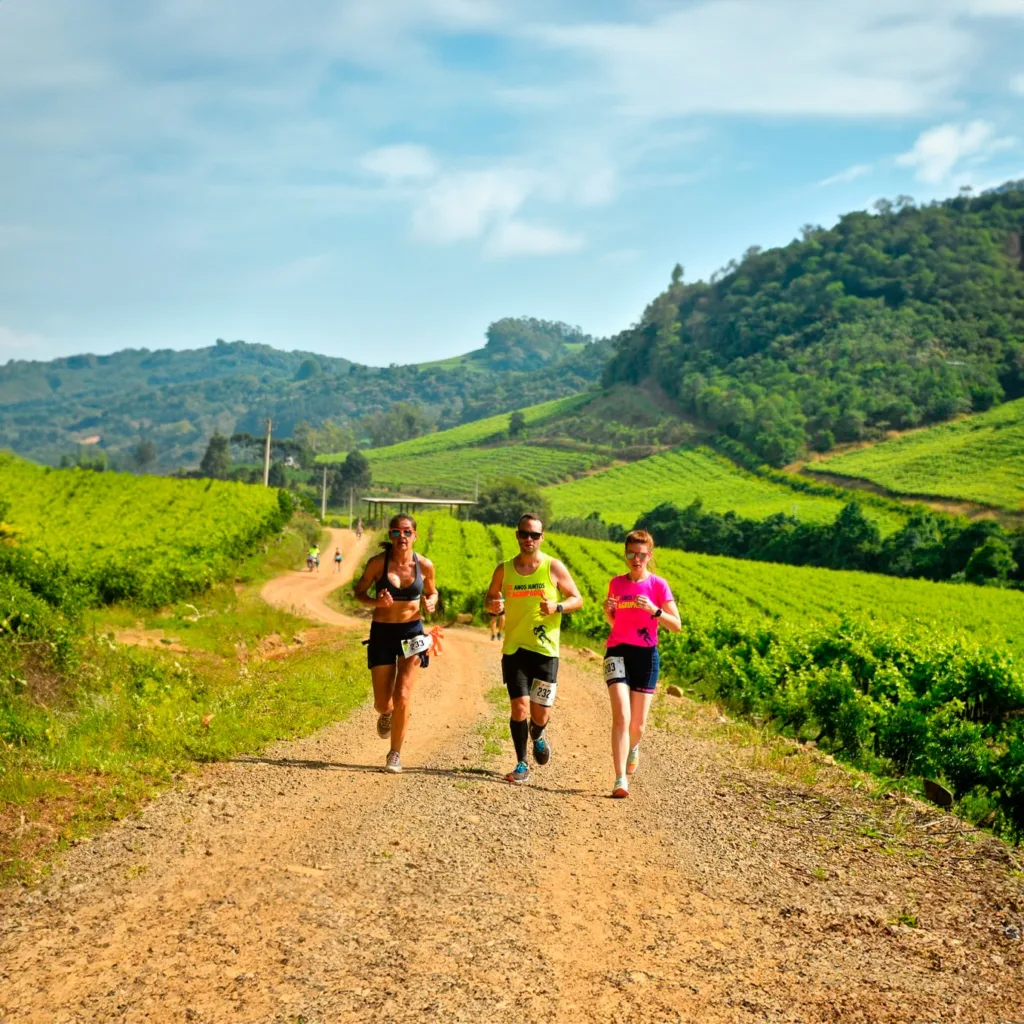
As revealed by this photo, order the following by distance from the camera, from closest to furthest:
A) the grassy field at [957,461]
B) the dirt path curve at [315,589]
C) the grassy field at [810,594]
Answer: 1. the dirt path curve at [315,589]
2. the grassy field at [810,594]
3. the grassy field at [957,461]

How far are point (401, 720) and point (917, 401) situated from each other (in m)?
133

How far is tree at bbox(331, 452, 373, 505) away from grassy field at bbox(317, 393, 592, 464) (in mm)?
28751

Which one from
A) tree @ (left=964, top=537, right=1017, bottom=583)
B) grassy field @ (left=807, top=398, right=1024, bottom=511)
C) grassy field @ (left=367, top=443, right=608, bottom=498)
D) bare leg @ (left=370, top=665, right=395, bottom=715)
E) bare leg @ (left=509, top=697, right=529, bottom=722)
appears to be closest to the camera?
bare leg @ (left=509, top=697, right=529, bottom=722)

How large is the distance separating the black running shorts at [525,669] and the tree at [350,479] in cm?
12418

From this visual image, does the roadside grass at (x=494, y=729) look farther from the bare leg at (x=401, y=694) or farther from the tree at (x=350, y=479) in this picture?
the tree at (x=350, y=479)

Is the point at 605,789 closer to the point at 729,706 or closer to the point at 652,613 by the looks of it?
the point at 652,613

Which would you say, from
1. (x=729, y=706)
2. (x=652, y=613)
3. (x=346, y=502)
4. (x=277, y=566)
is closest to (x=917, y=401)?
(x=346, y=502)

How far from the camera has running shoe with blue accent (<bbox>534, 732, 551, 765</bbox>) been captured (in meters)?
8.55

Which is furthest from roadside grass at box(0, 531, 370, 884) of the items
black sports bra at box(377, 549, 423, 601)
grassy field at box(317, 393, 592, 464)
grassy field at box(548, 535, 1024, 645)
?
grassy field at box(317, 393, 592, 464)

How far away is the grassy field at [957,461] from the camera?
91.1m

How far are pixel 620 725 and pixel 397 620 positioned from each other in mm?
2069

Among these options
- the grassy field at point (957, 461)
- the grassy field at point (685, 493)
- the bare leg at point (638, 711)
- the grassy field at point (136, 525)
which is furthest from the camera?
the grassy field at point (685, 493)

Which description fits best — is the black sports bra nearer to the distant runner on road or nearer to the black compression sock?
the black compression sock

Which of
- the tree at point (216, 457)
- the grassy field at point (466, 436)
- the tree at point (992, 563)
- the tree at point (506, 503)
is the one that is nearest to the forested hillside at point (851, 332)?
the grassy field at point (466, 436)
